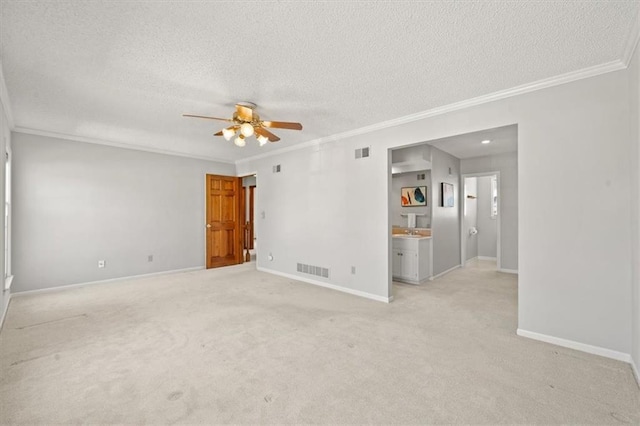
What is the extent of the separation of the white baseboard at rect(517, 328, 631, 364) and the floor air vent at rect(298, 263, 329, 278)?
112 inches

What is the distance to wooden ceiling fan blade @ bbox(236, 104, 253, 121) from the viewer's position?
130 inches

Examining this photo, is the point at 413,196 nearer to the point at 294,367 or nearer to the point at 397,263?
the point at 397,263

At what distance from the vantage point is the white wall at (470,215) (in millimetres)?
7316

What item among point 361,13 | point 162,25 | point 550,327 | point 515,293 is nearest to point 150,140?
point 162,25

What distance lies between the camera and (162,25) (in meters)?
2.04

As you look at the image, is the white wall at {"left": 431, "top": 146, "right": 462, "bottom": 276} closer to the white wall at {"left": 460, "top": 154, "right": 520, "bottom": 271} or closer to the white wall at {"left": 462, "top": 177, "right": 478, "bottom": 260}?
the white wall at {"left": 462, "top": 177, "right": 478, "bottom": 260}

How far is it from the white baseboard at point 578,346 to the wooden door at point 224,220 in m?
5.97

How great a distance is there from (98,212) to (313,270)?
4.01 metres

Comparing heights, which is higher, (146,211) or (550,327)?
(146,211)

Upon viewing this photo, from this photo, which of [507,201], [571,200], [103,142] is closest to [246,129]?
[571,200]

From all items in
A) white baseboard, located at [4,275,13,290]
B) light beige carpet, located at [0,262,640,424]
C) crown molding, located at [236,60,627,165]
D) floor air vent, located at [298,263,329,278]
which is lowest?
light beige carpet, located at [0,262,640,424]

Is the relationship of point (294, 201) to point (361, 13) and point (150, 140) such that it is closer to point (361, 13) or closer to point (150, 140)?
point (150, 140)

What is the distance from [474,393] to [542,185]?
6.84ft

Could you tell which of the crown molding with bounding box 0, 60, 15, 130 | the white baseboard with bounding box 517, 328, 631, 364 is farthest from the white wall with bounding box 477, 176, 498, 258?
the crown molding with bounding box 0, 60, 15, 130
